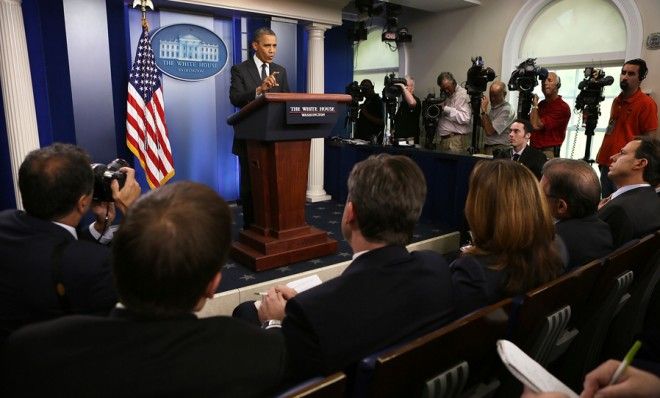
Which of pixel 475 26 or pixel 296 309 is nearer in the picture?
pixel 296 309

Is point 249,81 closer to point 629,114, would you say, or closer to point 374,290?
point 374,290

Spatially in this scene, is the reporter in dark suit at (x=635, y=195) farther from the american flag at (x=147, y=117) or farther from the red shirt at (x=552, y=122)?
the american flag at (x=147, y=117)

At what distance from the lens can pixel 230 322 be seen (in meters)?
0.73

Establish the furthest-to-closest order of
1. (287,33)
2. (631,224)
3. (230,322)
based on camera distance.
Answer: (287,33)
(631,224)
(230,322)

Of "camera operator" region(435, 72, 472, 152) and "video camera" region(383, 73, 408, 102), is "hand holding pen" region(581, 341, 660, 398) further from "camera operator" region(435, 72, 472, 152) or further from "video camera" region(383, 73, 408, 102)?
"video camera" region(383, 73, 408, 102)

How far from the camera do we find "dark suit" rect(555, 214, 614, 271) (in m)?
1.65

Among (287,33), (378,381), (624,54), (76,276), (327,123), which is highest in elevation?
(287,33)

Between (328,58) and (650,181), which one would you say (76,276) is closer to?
(650,181)

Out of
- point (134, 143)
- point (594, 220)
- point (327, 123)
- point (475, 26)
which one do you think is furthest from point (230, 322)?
point (475, 26)

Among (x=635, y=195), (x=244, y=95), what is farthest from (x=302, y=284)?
(x=244, y=95)

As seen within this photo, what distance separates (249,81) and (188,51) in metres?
1.57

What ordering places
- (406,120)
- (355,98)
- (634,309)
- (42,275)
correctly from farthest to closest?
(406,120) → (355,98) → (634,309) → (42,275)

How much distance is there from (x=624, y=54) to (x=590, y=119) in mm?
1162

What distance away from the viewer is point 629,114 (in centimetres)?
369
